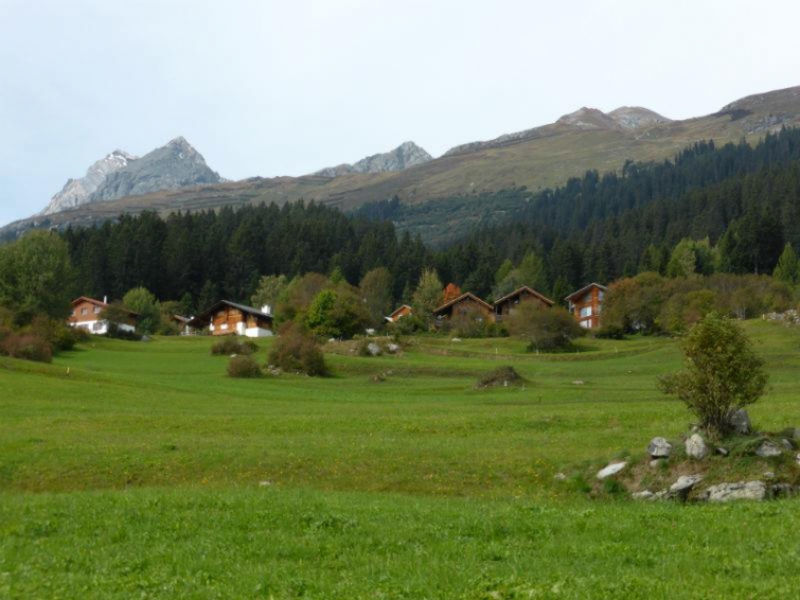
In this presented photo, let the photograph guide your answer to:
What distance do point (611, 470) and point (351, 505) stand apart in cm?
798

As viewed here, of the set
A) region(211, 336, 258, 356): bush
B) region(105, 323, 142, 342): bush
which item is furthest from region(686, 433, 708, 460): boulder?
region(105, 323, 142, 342): bush

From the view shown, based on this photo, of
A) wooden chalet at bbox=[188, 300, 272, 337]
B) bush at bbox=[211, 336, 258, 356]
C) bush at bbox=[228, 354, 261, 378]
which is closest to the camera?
bush at bbox=[228, 354, 261, 378]

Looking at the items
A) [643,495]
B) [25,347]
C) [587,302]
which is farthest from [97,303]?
[643,495]

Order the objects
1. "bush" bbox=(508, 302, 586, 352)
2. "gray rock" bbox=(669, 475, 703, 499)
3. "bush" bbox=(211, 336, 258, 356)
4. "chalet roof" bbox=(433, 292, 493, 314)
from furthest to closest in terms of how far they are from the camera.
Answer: "chalet roof" bbox=(433, 292, 493, 314) < "bush" bbox=(508, 302, 586, 352) < "bush" bbox=(211, 336, 258, 356) < "gray rock" bbox=(669, 475, 703, 499)

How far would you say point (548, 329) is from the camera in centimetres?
9706

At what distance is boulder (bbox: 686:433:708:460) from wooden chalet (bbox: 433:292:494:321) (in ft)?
349

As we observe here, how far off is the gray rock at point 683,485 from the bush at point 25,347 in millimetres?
59626

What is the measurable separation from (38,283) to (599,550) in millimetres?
97996

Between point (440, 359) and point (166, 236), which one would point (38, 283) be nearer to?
point (440, 359)

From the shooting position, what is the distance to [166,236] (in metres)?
177

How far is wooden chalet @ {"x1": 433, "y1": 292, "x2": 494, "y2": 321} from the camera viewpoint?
13225cm

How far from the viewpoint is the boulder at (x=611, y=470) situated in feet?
80.0

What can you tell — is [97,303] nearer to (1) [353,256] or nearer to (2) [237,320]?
(2) [237,320]

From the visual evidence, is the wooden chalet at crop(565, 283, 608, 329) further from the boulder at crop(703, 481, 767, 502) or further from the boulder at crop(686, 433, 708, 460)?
the boulder at crop(703, 481, 767, 502)
